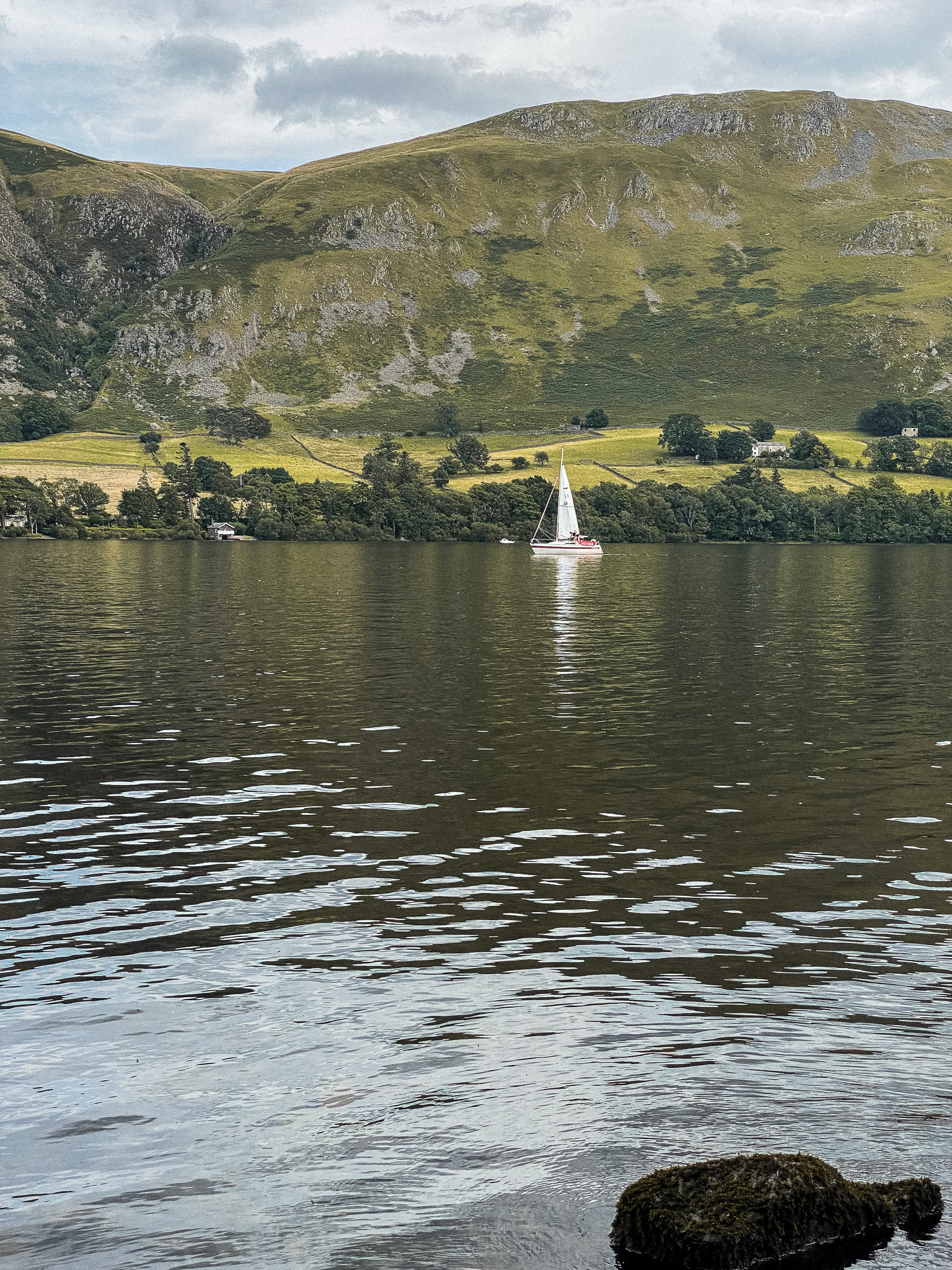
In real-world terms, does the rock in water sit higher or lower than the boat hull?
lower

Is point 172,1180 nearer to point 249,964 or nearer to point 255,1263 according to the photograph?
point 255,1263

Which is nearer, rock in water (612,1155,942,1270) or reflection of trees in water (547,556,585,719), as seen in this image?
rock in water (612,1155,942,1270)

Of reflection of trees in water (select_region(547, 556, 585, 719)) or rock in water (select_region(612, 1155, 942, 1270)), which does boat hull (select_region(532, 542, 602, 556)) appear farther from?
rock in water (select_region(612, 1155, 942, 1270))

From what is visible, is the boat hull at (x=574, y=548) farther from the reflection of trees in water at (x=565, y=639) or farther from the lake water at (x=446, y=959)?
the lake water at (x=446, y=959)

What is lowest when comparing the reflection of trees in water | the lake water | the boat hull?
the lake water

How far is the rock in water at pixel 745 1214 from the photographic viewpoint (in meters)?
11.4

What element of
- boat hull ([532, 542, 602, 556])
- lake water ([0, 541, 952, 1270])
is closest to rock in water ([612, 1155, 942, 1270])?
lake water ([0, 541, 952, 1270])

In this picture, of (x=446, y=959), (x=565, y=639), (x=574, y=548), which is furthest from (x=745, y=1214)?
(x=574, y=548)

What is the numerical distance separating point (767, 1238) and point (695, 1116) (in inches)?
135

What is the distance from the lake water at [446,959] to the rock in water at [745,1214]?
467 millimetres

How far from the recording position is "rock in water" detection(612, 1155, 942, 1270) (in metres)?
11.4

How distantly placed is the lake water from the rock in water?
467 mm

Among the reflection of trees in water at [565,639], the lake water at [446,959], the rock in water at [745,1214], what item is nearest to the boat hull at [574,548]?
the reflection of trees in water at [565,639]

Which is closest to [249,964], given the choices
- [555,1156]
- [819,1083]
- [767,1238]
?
[555,1156]
